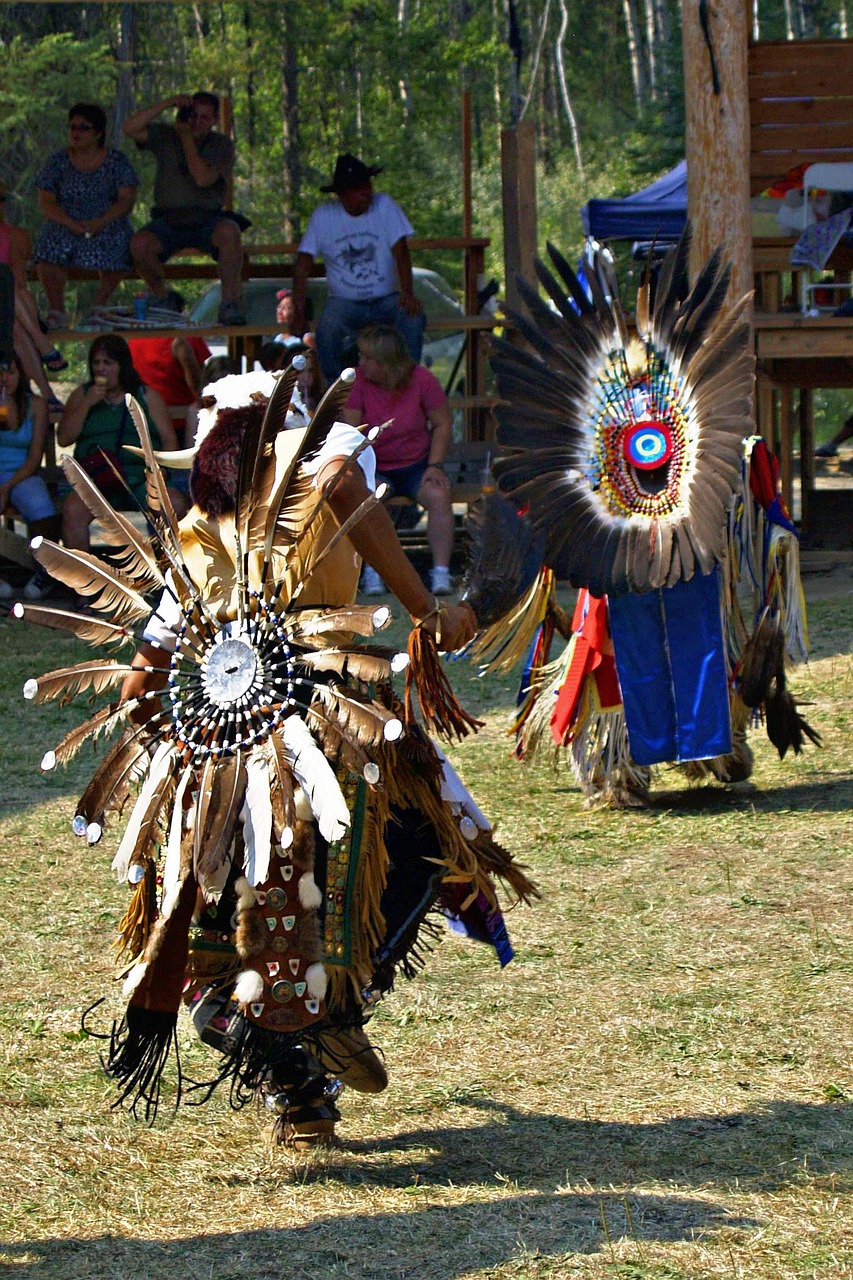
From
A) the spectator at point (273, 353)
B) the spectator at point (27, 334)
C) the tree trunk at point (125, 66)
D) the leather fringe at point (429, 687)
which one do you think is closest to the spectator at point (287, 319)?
the spectator at point (273, 353)

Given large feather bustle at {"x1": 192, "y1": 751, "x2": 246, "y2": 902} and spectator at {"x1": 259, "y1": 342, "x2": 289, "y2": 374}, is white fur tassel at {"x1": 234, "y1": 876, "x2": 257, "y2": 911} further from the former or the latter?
spectator at {"x1": 259, "y1": 342, "x2": 289, "y2": 374}

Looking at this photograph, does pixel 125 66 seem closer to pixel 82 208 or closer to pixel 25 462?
pixel 82 208

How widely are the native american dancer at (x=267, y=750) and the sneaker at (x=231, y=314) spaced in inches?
271

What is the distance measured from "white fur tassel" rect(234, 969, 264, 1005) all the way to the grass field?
1.29ft

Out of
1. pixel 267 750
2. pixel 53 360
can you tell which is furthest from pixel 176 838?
pixel 53 360

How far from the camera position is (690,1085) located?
10.6ft

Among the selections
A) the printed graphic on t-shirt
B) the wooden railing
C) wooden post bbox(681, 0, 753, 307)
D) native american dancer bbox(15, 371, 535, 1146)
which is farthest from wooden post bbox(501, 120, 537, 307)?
native american dancer bbox(15, 371, 535, 1146)

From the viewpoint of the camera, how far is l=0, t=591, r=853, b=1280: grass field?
2619 millimetres

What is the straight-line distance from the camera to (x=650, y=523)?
493cm

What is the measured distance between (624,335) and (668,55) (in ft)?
65.6

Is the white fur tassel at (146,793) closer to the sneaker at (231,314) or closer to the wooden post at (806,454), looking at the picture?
the sneaker at (231,314)

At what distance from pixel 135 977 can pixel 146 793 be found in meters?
0.32

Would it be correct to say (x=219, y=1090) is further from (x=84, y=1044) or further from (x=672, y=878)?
(x=672, y=878)

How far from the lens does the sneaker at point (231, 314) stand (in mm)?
9609
